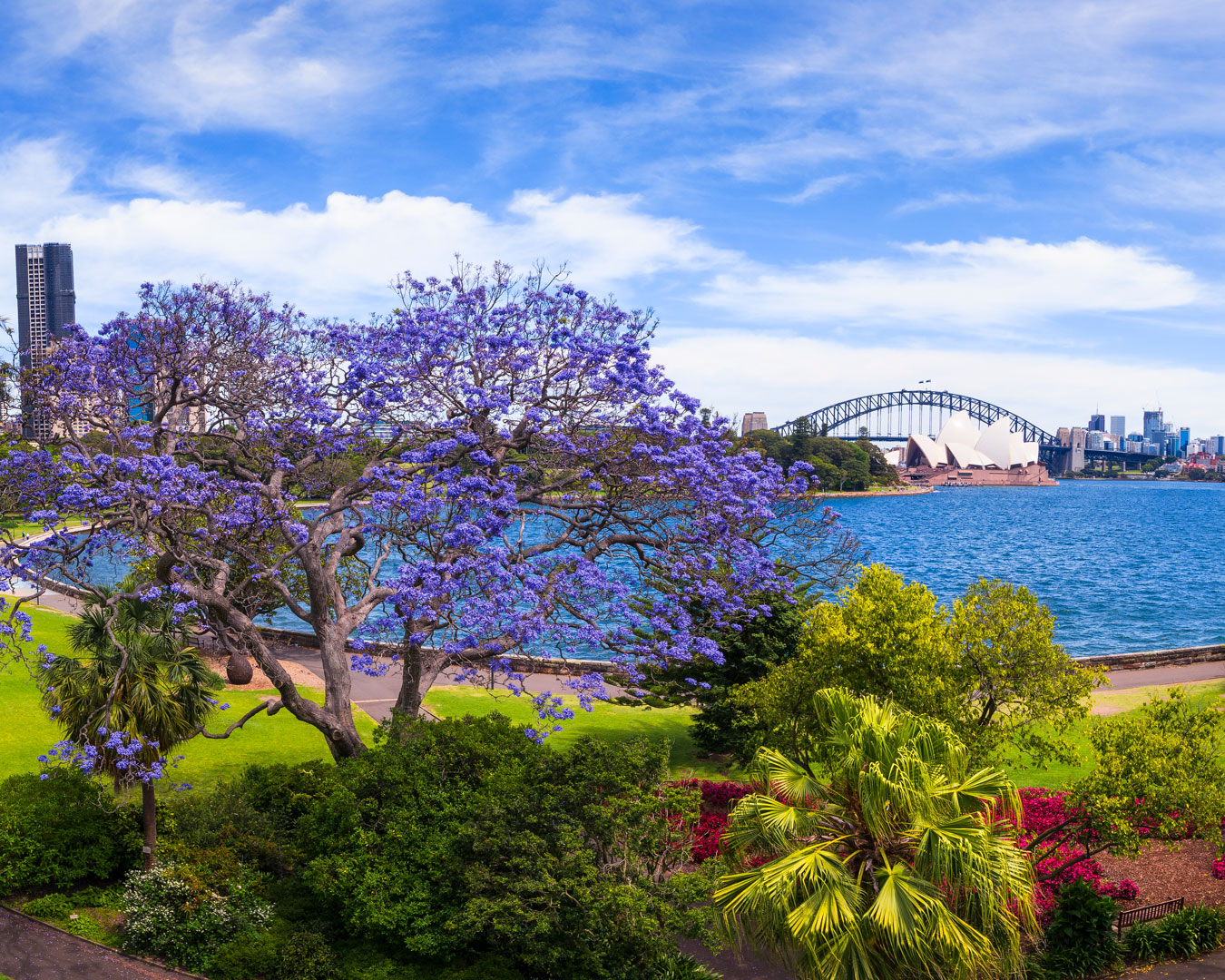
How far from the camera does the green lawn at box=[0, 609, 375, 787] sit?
67.4ft

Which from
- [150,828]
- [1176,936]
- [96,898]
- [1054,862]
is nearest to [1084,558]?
[1054,862]

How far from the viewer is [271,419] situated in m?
18.6

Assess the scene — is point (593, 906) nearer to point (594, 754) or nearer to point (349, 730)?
point (594, 754)

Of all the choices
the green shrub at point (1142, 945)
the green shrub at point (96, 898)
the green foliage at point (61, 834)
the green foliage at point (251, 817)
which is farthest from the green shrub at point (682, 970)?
the green foliage at point (61, 834)

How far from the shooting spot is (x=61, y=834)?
15.4 metres

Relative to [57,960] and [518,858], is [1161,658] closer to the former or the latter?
[518,858]

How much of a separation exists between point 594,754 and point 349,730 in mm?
5734

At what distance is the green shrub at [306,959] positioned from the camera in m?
12.4

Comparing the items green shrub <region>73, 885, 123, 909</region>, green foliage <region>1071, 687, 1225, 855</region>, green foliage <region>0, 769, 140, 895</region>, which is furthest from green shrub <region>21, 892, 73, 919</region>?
green foliage <region>1071, 687, 1225, 855</region>

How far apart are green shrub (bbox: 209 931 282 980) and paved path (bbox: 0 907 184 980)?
54 centimetres

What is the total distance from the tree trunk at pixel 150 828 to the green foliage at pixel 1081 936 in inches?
561

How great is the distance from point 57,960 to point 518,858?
7.07m

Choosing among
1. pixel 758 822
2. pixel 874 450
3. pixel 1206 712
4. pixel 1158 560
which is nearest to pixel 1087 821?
pixel 1206 712

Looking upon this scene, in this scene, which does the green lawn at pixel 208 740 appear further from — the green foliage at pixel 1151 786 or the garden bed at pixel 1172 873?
the garden bed at pixel 1172 873
